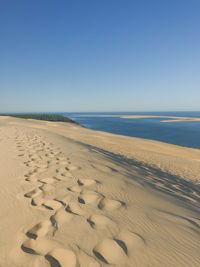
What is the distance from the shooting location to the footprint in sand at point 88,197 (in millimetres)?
2240

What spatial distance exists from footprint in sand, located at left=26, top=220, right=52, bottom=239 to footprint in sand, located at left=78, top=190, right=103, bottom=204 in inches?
24.6

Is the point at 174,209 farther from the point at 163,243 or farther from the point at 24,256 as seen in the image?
the point at 24,256

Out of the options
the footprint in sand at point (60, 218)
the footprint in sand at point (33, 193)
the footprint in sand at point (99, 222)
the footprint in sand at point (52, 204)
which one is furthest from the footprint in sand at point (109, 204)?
the footprint in sand at point (33, 193)

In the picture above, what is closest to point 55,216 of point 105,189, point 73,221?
point 73,221

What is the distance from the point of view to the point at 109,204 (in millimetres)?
2205

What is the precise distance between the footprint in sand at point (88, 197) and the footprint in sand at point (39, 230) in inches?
24.6

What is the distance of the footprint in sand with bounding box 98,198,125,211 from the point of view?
2100mm

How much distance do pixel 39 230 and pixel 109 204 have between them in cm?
100

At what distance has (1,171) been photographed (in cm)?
338

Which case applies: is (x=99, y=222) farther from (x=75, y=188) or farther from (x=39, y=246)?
(x=75, y=188)

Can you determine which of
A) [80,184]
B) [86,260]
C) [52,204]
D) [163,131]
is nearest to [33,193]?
[52,204]

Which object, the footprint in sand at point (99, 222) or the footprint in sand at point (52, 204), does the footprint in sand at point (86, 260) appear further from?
the footprint in sand at point (52, 204)

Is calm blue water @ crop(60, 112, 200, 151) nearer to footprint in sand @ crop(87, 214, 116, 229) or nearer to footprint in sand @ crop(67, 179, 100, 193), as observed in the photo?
footprint in sand @ crop(67, 179, 100, 193)

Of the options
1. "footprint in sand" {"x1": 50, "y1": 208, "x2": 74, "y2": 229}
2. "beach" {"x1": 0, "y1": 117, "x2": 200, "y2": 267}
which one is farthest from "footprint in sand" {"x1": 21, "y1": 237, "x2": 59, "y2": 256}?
"footprint in sand" {"x1": 50, "y1": 208, "x2": 74, "y2": 229}
